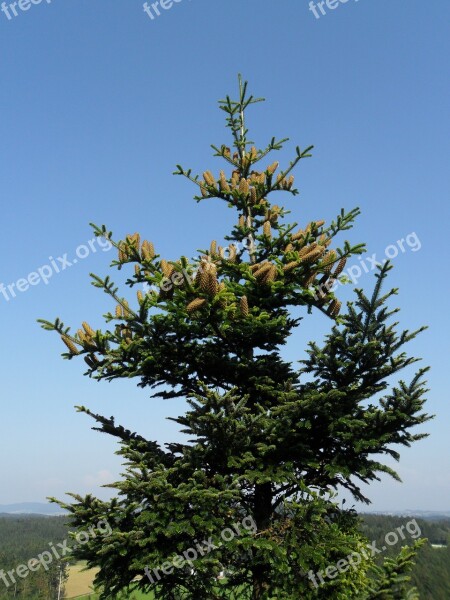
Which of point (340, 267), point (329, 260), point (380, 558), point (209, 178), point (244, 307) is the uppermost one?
point (209, 178)

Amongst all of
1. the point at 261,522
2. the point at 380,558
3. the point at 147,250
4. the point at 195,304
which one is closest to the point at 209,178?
the point at 147,250

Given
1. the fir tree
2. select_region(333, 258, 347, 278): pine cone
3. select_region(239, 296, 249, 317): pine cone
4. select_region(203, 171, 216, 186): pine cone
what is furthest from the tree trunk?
select_region(203, 171, 216, 186): pine cone

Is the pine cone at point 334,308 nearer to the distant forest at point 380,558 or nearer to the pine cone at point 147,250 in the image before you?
the pine cone at point 147,250

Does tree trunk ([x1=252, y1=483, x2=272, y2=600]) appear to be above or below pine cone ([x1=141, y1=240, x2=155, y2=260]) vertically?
below

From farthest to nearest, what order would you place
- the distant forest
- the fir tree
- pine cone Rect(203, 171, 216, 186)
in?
pine cone Rect(203, 171, 216, 186) → the distant forest → the fir tree

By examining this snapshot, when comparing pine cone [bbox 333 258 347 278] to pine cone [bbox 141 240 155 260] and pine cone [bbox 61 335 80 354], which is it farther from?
pine cone [bbox 61 335 80 354]

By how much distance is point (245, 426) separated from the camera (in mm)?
9008

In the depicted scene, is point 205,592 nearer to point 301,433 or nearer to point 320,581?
point 320,581

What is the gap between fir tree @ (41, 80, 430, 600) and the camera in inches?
330

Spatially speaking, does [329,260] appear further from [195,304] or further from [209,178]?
[209,178]

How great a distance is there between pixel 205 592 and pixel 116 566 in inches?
80.3

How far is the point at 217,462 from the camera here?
9.91 metres

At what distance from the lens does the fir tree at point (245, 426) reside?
8.38m

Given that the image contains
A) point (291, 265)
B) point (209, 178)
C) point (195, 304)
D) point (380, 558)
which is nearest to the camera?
point (195, 304)
